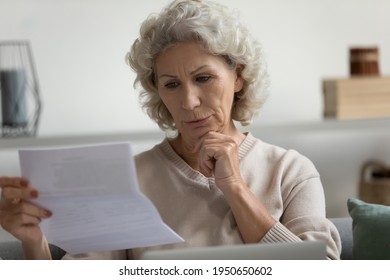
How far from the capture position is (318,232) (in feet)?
5.66

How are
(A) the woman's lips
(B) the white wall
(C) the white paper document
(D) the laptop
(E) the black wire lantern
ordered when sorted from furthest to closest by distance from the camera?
1. (B) the white wall
2. (E) the black wire lantern
3. (A) the woman's lips
4. (C) the white paper document
5. (D) the laptop

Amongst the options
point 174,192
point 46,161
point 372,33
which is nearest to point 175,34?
point 174,192

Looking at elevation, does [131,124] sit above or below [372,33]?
below

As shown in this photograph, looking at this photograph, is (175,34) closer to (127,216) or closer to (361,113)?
(127,216)

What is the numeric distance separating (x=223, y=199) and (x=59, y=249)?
0.39 m

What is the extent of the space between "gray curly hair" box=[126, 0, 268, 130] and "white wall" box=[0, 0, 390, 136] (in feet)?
3.86

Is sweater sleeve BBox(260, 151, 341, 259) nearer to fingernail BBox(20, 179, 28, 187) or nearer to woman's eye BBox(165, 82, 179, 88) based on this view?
woman's eye BBox(165, 82, 179, 88)

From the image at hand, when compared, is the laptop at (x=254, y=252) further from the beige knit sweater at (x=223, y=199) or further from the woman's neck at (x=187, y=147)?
the woman's neck at (x=187, y=147)

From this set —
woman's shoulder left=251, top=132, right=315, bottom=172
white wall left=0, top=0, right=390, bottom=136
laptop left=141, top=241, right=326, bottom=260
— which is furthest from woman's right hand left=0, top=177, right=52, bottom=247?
white wall left=0, top=0, right=390, bottom=136

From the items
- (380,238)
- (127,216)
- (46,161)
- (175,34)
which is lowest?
(380,238)

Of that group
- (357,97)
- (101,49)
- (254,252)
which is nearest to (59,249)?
(254,252)

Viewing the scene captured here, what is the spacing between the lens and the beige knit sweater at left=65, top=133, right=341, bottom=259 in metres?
1.75

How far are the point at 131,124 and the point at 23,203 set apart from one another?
1613mm

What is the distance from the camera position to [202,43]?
5.86 feet
